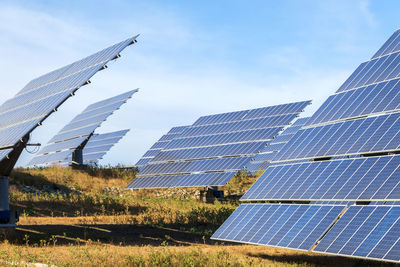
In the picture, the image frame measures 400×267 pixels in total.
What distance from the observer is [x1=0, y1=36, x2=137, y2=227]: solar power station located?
799 inches

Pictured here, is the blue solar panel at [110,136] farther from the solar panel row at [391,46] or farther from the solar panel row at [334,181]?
the solar panel row at [334,181]

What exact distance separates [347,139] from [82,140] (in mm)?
29945

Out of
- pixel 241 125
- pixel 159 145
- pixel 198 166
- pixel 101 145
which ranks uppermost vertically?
pixel 241 125

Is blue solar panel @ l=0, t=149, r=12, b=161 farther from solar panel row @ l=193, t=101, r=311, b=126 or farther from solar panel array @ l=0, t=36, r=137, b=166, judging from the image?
solar panel row @ l=193, t=101, r=311, b=126

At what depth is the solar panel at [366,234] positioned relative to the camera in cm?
1266

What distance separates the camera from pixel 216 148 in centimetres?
3434

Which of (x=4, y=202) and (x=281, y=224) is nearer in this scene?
(x=281, y=224)

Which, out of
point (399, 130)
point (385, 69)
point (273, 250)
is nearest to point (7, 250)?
point (273, 250)

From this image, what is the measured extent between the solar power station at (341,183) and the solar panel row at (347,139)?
3 cm

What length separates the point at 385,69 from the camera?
1975 centimetres

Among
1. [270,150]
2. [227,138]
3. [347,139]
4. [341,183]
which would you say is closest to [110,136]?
[270,150]

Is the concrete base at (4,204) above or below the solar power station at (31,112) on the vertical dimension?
below

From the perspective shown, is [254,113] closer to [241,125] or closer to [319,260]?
[241,125]

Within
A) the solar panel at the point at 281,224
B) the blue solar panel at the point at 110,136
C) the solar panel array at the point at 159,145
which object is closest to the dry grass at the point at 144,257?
the solar panel at the point at 281,224
